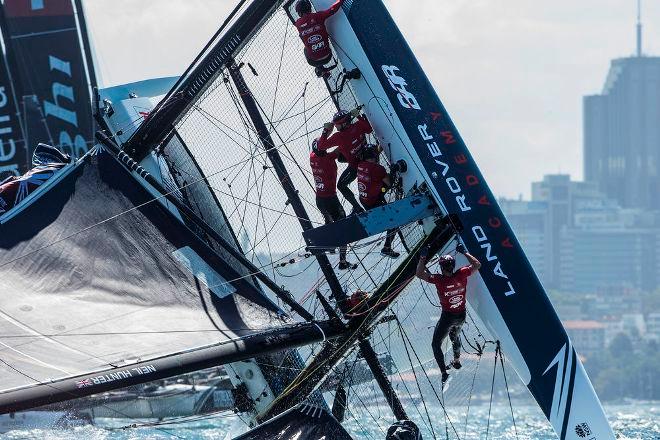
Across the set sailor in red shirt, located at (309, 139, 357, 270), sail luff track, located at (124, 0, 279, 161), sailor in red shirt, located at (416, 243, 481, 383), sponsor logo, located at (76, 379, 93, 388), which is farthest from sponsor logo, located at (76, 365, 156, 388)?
sail luff track, located at (124, 0, 279, 161)

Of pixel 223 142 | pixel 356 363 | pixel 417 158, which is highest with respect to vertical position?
pixel 223 142

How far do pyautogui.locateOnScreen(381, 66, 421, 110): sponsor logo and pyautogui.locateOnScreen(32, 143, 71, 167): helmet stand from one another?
14.5 ft

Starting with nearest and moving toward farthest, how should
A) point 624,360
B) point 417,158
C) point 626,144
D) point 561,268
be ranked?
point 417,158 → point 624,360 → point 561,268 → point 626,144

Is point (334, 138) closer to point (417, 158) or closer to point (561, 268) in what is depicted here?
point (417, 158)

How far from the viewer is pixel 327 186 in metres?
13.4

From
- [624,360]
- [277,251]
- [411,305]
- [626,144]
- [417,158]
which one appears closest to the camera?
[417,158]

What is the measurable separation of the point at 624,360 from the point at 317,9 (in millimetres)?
89367

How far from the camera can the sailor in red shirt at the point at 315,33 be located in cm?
1310

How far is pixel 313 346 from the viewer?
1400cm

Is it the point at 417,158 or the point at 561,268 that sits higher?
the point at 561,268

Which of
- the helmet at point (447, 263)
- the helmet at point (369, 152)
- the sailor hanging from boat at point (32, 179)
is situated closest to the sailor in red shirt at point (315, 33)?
the helmet at point (369, 152)

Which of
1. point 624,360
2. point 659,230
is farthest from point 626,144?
point 624,360

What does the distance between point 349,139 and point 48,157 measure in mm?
4179

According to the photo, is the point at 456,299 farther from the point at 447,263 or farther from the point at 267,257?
the point at 267,257
